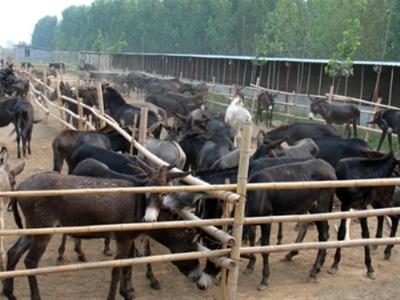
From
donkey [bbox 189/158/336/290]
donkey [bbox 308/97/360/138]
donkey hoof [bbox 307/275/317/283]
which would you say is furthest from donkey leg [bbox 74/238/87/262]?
donkey [bbox 308/97/360/138]

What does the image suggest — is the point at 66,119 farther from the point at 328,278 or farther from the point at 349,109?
the point at 328,278

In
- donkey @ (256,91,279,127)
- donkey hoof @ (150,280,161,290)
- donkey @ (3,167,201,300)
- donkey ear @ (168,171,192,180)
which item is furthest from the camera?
donkey @ (256,91,279,127)

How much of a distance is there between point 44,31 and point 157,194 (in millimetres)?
168074

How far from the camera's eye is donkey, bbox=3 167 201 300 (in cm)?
579

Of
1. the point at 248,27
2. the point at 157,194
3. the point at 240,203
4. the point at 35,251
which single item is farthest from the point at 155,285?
the point at 248,27

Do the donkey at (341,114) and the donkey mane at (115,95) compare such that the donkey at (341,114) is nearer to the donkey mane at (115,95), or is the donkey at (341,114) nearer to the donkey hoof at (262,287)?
the donkey mane at (115,95)

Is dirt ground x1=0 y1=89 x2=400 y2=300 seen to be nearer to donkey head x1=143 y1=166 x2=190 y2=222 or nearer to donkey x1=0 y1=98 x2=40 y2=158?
donkey head x1=143 y1=166 x2=190 y2=222

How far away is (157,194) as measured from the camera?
580 centimetres

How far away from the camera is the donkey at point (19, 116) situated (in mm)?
15000

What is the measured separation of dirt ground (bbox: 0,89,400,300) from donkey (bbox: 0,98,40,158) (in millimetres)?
6710

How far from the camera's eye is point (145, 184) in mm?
6137

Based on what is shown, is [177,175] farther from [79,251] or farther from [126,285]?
[79,251]

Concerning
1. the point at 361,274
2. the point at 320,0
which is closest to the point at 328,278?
the point at 361,274

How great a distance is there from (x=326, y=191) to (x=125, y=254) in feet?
11.1
